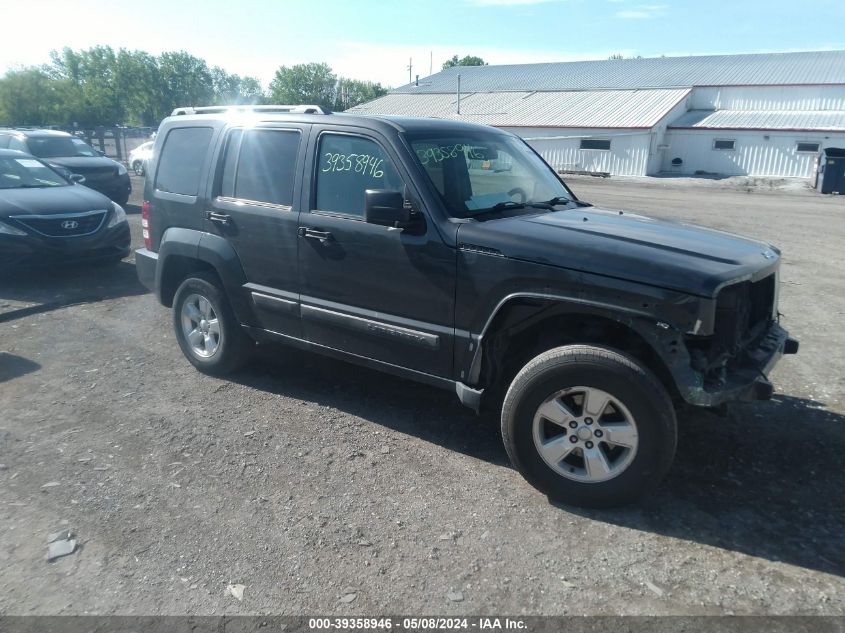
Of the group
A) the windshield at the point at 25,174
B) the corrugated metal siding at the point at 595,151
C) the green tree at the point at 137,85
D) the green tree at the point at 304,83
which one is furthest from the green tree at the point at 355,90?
the windshield at the point at 25,174

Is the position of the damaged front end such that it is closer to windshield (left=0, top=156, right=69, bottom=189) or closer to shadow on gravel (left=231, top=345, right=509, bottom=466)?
shadow on gravel (left=231, top=345, right=509, bottom=466)

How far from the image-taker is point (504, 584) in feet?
9.71

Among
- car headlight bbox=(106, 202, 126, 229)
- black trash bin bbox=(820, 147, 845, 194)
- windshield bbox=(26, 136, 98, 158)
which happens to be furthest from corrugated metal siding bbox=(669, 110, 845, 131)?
car headlight bbox=(106, 202, 126, 229)

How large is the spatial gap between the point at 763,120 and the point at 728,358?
36.5 meters

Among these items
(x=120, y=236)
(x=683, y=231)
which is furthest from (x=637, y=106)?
(x=683, y=231)

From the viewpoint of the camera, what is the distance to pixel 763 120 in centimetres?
3447

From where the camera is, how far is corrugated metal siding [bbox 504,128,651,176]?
33.9 m

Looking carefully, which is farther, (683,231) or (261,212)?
(261,212)

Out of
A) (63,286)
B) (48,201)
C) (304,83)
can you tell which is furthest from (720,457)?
(304,83)

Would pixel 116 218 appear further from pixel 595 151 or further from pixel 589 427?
pixel 595 151

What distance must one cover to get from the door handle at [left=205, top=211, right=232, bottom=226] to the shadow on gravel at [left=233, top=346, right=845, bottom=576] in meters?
1.29

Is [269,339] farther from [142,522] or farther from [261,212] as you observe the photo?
[142,522]

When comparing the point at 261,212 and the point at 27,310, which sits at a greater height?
the point at 261,212

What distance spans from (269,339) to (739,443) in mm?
3335
